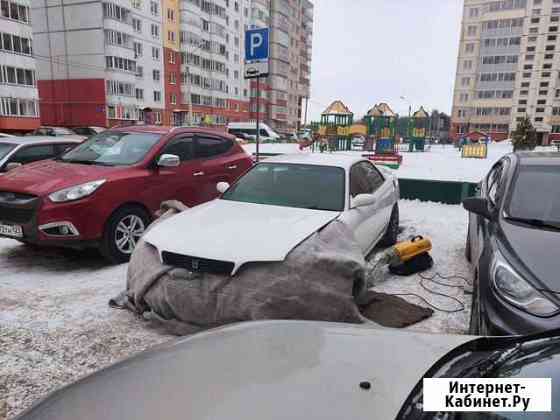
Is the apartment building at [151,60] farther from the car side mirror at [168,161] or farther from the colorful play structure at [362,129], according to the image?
the car side mirror at [168,161]

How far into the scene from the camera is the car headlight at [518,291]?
2.30 m

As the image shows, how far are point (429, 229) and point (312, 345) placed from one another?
18.5 ft

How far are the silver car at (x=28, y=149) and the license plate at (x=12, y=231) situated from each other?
2290 millimetres

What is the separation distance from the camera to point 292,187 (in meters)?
4.50

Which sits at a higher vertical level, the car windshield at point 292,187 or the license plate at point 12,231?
the car windshield at point 292,187

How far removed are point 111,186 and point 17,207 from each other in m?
1.00

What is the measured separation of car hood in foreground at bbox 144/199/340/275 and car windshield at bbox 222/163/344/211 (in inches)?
7.6

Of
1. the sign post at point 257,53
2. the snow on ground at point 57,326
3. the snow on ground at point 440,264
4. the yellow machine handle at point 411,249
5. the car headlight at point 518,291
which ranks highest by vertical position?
the sign post at point 257,53

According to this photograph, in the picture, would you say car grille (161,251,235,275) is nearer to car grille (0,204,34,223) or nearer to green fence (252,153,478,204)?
car grille (0,204,34,223)

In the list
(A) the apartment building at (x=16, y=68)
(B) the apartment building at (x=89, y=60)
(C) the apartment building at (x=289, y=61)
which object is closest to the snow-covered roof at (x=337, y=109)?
(B) the apartment building at (x=89, y=60)

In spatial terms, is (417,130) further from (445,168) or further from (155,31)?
(155,31)

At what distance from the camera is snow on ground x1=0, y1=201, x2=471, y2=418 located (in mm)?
2842

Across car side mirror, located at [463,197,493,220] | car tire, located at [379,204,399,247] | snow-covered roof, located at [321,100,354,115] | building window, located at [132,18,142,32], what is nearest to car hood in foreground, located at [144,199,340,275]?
car side mirror, located at [463,197,493,220]

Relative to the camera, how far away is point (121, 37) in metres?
41.1
